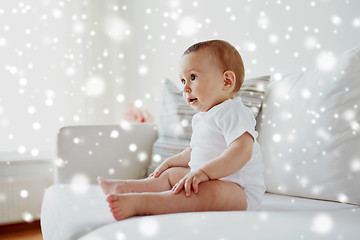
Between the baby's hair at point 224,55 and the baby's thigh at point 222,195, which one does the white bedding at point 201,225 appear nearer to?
the baby's thigh at point 222,195

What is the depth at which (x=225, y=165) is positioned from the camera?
91 centimetres

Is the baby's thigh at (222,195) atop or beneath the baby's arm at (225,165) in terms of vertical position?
beneath

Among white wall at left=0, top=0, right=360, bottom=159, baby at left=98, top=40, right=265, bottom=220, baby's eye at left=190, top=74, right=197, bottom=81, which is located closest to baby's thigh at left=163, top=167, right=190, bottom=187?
baby at left=98, top=40, right=265, bottom=220

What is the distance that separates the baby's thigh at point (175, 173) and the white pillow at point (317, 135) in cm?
A: 30

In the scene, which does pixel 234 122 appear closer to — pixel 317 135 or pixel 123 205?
pixel 317 135

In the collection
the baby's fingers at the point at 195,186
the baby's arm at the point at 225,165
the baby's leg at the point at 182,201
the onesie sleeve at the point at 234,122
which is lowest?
the baby's leg at the point at 182,201

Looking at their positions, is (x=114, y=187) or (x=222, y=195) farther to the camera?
(x=114, y=187)

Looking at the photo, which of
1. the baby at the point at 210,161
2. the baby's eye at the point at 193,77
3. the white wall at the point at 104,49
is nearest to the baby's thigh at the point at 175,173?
the baby at the point at 210,161

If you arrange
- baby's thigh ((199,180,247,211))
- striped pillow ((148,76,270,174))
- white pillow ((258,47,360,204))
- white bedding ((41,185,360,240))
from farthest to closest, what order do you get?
striped pillow ((148,76,270,174)) < white pillow ((258,47,360,204)) < baby's thigh ((199,180,247,211)) < white bedding ((41,185,360,240))

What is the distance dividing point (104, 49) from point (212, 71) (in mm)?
2090

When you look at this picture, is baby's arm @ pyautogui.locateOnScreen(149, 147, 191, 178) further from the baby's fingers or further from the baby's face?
the baby's fingers

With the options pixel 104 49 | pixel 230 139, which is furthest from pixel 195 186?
pixel 104 49

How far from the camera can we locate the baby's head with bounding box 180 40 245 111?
1043 millimetres

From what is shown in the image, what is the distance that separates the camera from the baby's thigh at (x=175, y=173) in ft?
3.59
